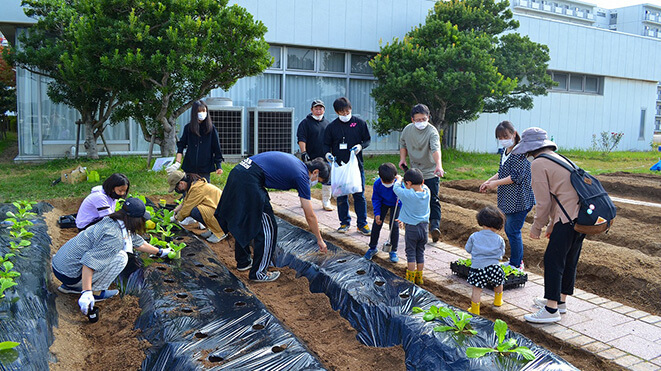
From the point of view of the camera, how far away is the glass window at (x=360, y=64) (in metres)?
14.9

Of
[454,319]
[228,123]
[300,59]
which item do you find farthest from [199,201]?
[300,59]

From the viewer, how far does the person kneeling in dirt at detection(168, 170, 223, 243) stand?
5.93m

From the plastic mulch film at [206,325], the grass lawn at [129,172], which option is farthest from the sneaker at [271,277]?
the grass lawn at [129,172]

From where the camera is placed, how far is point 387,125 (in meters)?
13.0

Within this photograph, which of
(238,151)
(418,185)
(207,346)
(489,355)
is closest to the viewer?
(489,355)

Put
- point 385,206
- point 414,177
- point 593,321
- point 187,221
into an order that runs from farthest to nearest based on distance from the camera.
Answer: point 187,221
point 385,206
point 414,177
point 593,321

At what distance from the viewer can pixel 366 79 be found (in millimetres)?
15203

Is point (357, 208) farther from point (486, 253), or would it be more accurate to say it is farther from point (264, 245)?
point (486, 253)

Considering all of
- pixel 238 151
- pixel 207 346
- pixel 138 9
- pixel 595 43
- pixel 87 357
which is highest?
pixel 595 43

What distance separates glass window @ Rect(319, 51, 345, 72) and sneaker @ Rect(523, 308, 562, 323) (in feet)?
38.1

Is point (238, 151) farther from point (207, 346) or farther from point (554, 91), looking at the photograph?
point (554, 91)

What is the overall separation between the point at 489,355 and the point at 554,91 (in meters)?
17.7

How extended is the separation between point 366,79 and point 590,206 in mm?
12242

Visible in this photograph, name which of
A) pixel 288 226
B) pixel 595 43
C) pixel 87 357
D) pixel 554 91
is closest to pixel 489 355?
pixel 87 357
